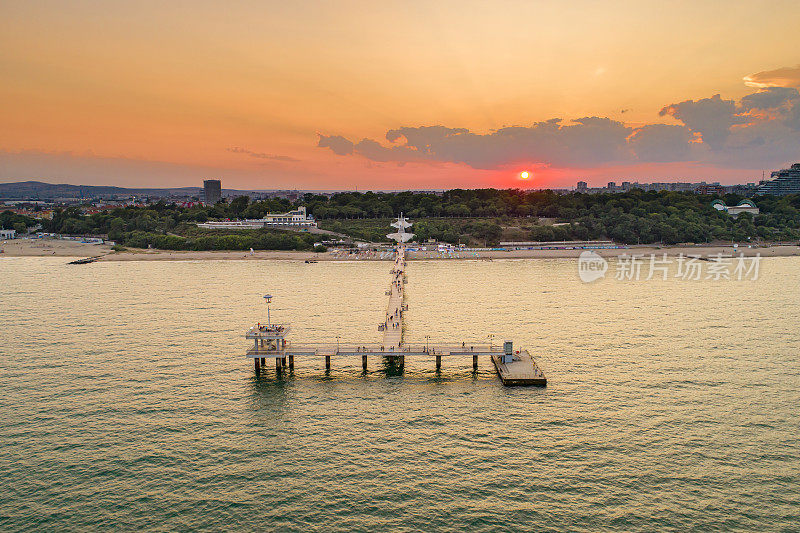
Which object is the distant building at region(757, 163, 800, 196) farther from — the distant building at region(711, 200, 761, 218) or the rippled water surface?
the rippled water surface

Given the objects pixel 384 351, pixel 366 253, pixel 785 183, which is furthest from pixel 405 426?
pixel 785 183

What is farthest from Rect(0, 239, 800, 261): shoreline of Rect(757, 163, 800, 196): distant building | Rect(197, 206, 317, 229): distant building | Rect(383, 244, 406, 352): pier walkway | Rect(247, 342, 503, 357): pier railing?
Rect(757, 163, 800, 196): distant building

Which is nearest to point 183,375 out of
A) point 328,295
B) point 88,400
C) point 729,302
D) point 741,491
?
point 88,400

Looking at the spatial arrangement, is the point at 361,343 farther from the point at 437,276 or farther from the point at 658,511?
the point at 437,276

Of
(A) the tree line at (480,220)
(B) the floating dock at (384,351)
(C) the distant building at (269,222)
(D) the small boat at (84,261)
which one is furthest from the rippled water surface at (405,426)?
(C) the distant building at (269,222)

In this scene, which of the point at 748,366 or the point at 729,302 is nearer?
the point at 748,366

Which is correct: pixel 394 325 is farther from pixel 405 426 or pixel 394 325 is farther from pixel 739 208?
pixel 739 208

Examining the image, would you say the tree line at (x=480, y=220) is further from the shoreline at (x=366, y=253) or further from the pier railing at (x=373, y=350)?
the pier railing at (x=373, y=350)
